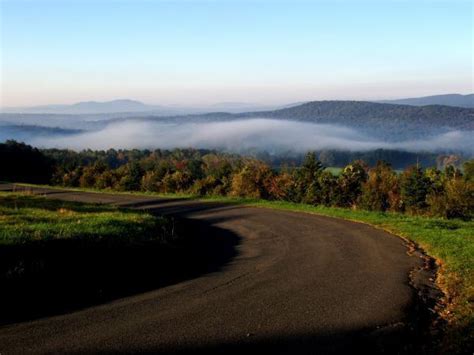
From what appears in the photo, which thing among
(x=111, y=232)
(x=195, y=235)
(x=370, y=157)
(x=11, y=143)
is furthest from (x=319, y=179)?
(x=370, y=157)

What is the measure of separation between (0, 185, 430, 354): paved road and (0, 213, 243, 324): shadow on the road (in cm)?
45

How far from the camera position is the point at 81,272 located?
1023 cm

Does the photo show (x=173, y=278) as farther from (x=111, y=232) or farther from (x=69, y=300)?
(x=111, y=232)

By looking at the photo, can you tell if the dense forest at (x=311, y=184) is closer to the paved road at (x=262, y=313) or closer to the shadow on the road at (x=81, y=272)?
the shadow on the road at (x=81, y=272)

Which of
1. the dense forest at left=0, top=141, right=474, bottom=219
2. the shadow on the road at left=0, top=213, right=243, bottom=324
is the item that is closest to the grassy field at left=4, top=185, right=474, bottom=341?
the shadow on the road at left=0, top=213, right=243, bottom=324

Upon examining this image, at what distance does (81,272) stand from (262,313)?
14.6 ft

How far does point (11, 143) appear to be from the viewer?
8438 centimetres

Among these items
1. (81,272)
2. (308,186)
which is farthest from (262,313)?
(308,186)

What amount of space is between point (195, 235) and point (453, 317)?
35.4 ft

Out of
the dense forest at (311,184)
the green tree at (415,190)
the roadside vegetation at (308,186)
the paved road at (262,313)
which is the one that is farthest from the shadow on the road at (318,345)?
the green tree at (415,190)

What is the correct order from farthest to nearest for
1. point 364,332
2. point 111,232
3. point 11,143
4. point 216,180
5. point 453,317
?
point 11,143, point 216,180, point 111,232, point 453,317, point 364,332

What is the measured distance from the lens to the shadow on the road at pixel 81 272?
8734mm

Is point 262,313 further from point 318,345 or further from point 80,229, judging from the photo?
point 80,229

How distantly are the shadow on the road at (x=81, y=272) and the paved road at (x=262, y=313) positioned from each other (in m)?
0.45
